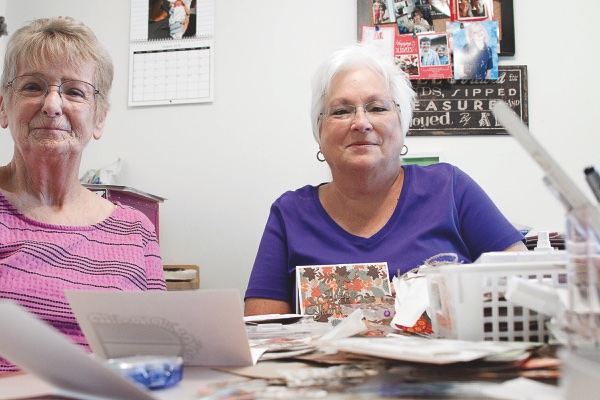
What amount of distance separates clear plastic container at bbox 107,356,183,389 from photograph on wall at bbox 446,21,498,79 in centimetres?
181

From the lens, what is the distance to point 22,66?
1.22m

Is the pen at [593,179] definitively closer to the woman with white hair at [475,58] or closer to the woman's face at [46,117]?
the woman's face at [46,117]

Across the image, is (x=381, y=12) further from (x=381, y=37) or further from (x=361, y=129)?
(x=361, y=129)

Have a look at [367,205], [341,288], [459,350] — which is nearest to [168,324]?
[459,350]

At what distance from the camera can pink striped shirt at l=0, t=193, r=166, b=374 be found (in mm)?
1084

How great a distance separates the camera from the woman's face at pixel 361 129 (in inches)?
57.7

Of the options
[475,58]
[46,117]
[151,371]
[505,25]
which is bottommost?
[151,371]

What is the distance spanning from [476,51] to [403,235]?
3.35 ft

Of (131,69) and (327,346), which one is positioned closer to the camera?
(327,346)

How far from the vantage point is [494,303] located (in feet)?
2.00

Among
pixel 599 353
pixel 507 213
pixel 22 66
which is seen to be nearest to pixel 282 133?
pixel 507 213

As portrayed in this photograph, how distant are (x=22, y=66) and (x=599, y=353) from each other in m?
1.21

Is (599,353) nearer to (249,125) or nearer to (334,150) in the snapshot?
(334,150)

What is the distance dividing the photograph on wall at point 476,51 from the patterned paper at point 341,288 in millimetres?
1171
